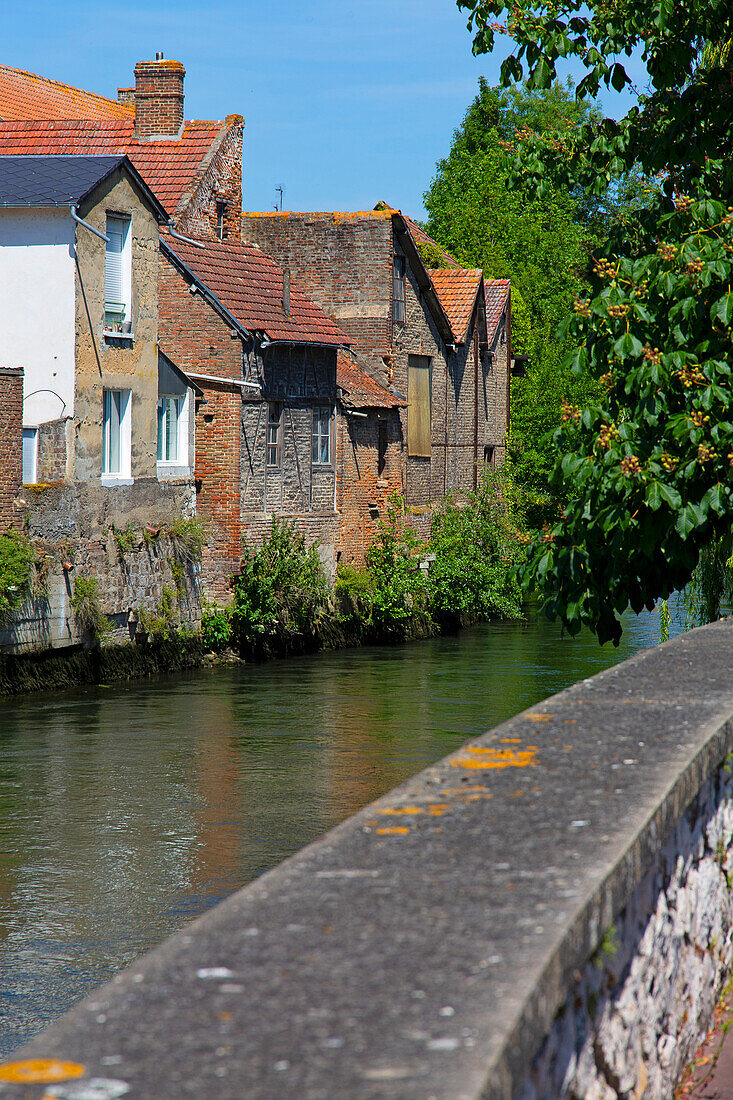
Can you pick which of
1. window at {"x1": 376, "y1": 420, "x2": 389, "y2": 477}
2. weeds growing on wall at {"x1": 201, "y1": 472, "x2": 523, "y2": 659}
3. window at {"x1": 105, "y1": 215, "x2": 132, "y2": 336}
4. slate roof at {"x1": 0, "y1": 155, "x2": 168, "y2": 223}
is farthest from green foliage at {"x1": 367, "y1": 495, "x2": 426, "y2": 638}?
slate roof at {"x1": 0, "y1": 155, "x2": 168, "y2": 223}

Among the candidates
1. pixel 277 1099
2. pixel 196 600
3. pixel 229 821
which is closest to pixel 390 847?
pixel 277 1099

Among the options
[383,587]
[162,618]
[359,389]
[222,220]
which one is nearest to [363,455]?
[359,389]

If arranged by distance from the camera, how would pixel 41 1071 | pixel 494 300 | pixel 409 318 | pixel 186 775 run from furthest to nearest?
pixel 494 300
pixel 409 318
pixel 186 775
pixel 41 1071

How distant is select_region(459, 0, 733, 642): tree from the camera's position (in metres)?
8.65

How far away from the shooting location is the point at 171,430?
28984 mm

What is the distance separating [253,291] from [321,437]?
3932 mm

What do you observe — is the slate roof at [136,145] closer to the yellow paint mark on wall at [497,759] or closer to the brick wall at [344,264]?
the brick wall at [344,264]

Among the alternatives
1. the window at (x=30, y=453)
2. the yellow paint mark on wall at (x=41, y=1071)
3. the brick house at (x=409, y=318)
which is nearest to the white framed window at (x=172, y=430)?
the window at (x=30, y=453)

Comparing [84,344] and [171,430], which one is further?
[171,430]

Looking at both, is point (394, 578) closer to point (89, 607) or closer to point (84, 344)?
point (89, 607)

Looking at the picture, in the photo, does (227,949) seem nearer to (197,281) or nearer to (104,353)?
(104,353)

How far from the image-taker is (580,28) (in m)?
11.0

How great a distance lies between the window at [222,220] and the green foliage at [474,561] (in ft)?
31.7

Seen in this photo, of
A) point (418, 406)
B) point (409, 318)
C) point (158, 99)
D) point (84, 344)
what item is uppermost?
point (158, 99)
